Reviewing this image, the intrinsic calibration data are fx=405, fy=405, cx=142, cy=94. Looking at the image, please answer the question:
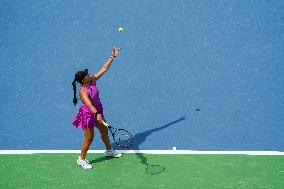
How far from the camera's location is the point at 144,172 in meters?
7.85

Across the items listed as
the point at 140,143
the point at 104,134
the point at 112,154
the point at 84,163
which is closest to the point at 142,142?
the point at 140,143

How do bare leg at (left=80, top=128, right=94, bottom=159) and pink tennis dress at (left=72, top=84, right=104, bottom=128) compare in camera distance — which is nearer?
pink tennis dress at (left=72, top=84, right=104, bottom=128)

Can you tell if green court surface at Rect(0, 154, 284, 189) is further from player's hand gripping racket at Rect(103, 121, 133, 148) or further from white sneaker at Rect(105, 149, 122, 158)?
player's hand gripping racket at Rect(103, 121, 133, 148)

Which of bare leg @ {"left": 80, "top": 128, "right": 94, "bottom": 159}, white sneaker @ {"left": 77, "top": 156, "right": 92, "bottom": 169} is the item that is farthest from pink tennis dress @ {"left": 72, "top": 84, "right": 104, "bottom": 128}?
white sneaker @ {"left": 77, "top": 156, "right": 92, "bottom": 169}

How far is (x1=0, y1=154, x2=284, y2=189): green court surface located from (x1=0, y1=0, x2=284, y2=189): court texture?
0.07ft

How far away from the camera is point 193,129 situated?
901 centimetres

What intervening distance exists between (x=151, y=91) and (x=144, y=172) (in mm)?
2643

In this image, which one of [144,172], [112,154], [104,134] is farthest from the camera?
[112,154]

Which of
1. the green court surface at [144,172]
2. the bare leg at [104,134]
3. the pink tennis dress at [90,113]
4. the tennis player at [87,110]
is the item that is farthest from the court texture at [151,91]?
the pink tennis dress at [90,113]

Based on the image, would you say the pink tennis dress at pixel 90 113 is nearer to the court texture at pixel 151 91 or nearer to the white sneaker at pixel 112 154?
the white sneaker at pixel 112 154

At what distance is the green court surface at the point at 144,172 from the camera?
7484 millimetres

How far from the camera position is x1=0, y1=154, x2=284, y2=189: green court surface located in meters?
7.48

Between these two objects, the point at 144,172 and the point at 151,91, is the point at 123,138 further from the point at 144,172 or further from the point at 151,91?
the point at 151,91

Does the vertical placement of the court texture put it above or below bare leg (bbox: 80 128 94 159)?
above
